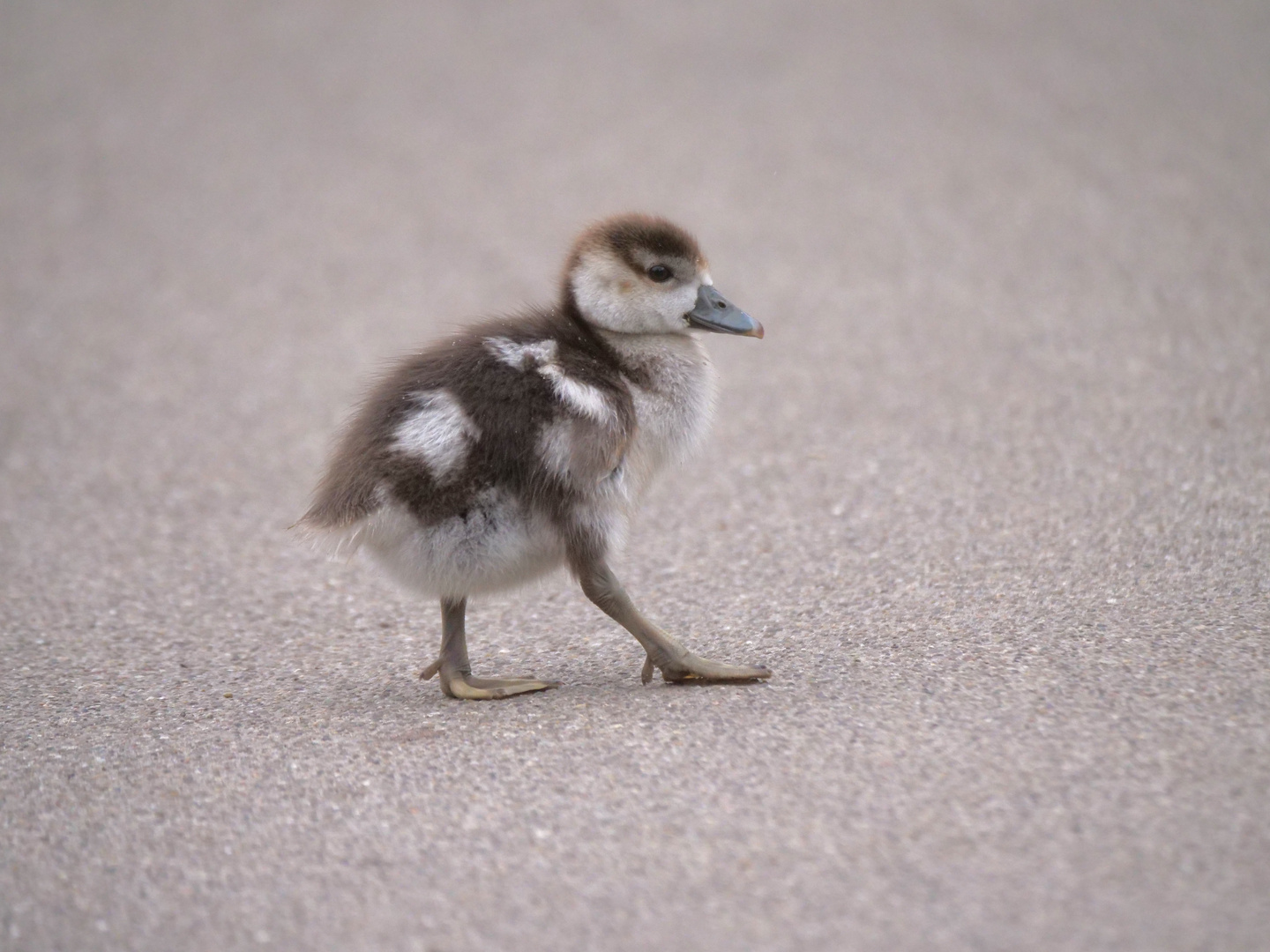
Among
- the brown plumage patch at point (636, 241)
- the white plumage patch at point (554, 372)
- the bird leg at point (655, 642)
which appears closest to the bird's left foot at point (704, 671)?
the bird leg at point (655, 642)

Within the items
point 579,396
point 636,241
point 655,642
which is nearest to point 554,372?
point 579,396

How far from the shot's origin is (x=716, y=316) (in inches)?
141

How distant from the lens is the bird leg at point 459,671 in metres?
3.48

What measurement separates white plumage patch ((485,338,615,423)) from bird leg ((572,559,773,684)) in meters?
0.38

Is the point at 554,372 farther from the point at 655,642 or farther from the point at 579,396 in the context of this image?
the point at 655,642

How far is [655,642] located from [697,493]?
184cm

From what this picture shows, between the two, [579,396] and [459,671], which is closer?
[579,396]

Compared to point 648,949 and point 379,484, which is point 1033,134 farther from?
point 648,949

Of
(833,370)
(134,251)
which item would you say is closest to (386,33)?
(134,251)

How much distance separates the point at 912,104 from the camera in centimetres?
920

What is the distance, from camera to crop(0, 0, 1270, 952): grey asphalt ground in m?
2.61

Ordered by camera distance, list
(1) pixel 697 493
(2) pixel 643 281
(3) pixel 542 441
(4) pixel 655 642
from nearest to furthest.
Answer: (3) pixel 542 441 → (4) pixel 655 642 → (2) pixel 643 281 → (1) pixel 697 493

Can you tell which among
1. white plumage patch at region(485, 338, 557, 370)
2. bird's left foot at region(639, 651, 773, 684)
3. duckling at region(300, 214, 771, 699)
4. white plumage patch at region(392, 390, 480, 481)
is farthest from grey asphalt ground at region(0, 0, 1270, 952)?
white plumage patch at region(485, 338, 557, 370)

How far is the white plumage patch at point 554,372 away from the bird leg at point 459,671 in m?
0.62
